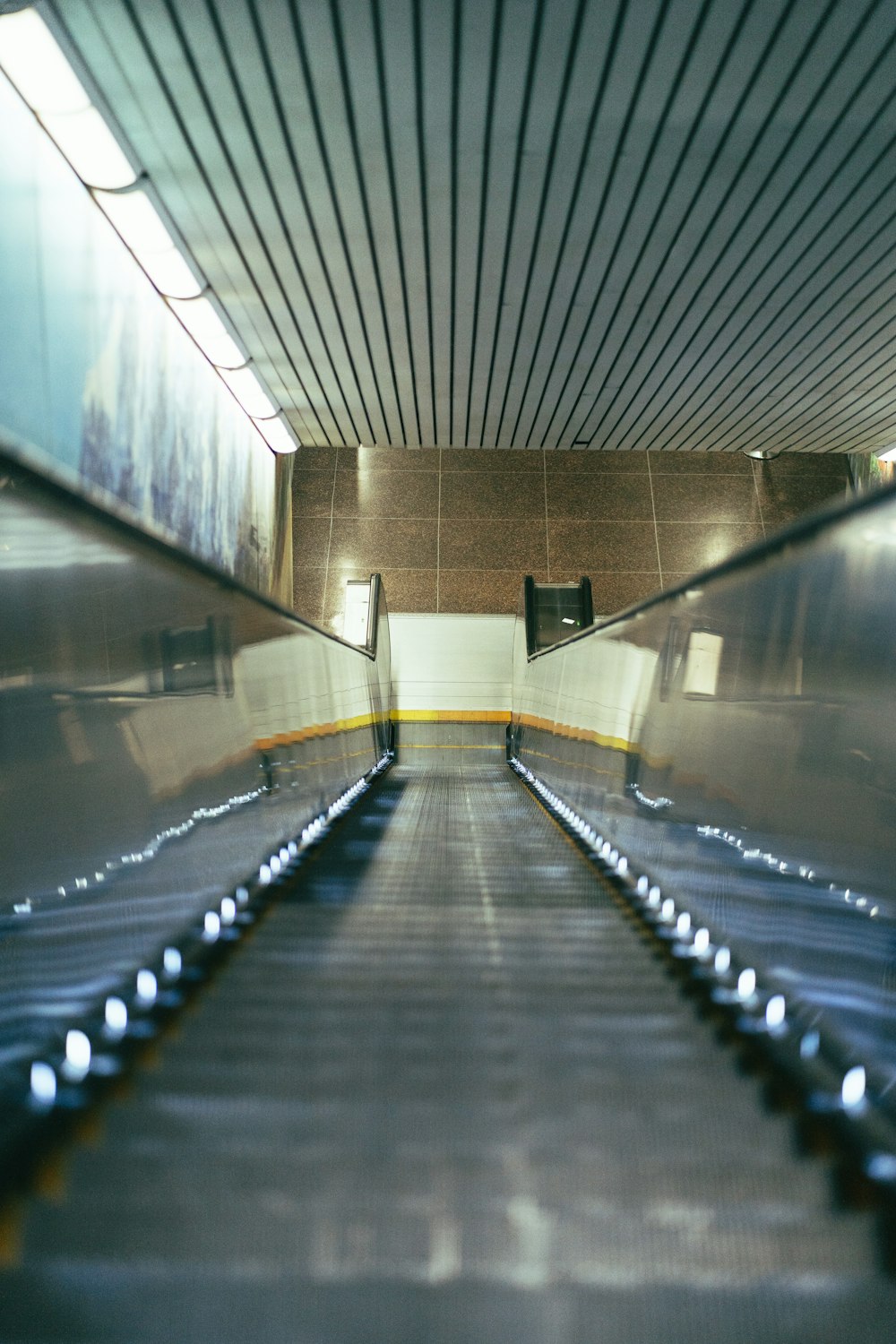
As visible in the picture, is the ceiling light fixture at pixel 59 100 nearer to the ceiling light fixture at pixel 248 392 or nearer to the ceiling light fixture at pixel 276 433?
the ceiling light fixture at pixel 248 392

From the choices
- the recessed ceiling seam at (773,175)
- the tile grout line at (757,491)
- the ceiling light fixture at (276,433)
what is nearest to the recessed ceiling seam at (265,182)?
the ceiling light fixture at (276,433)

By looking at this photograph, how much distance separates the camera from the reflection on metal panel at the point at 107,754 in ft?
5.64

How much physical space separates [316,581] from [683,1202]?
13.6 metres

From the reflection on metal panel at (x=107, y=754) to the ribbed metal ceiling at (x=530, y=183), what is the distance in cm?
405

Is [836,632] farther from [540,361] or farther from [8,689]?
[540,361]

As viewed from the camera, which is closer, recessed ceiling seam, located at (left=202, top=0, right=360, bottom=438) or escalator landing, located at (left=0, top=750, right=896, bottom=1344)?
escalator landing, located at (left=0, top=750, right=896, bottom=1344)

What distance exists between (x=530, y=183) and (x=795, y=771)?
629cm

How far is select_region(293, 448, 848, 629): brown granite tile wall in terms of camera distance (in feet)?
47.4

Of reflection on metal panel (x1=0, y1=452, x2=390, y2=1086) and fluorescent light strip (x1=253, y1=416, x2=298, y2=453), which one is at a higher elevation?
fluorescent light strip (x1=253, y1=416, x2=298, y2=453)

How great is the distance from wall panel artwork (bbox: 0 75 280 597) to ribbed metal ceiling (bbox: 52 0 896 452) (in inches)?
28.8

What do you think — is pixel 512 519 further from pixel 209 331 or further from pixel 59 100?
pixel 59 100

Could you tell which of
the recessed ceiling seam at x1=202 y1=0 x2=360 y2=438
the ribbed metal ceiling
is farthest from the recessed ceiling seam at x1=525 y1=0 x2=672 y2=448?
the recessed ceiling seam at x1=202 y1=0 x2=360 y2=438

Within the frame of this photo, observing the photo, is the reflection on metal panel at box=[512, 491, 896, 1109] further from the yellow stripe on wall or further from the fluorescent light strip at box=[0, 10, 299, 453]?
the yellow stripe on wall

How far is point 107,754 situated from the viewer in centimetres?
221
